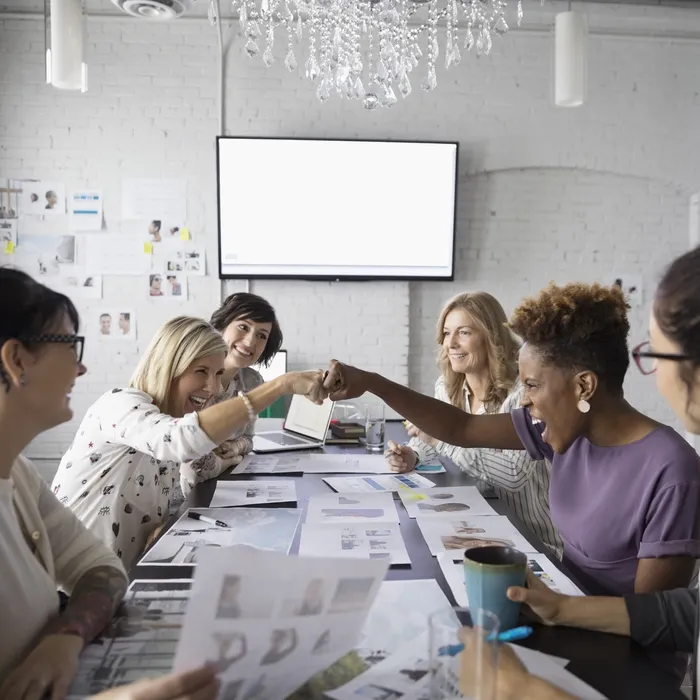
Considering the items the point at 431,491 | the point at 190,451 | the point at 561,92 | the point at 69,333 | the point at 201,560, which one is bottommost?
the point at 431,491

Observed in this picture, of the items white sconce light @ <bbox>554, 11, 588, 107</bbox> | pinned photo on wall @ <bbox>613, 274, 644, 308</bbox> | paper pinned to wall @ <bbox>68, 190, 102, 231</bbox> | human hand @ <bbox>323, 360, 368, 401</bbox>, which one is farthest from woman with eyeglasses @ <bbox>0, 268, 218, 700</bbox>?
pinned photo on wall @ <bbox>613, 274, 644, 308</bbox>

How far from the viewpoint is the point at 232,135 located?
175 inches

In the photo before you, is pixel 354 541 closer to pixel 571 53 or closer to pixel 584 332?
pixel 584 332

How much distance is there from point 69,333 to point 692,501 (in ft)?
3.86

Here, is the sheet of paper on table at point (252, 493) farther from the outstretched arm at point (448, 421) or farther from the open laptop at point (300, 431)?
the open laptop at point (300, 431)

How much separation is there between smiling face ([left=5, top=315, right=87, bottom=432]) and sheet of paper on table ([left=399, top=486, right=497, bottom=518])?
35.8 inches

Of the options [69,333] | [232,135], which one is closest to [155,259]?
[232,135]

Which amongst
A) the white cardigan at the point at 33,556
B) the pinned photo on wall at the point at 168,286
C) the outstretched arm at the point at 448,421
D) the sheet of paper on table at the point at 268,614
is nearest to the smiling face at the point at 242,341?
the outstretched arm at the point at 448,421

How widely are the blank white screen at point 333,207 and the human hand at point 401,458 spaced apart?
2.34 meters

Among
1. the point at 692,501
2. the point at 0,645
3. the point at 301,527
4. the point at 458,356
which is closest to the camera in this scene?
the point at 0,645

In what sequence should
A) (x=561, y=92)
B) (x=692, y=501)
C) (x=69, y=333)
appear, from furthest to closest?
(x=561, y=92) < (x=692, y=501) < (x=69, y=333)

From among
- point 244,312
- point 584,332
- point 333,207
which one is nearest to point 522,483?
point 584,332

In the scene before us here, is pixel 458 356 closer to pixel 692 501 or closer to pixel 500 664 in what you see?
pixel 692 501

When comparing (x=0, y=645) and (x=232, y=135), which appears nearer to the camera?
(x=0, y=645)
